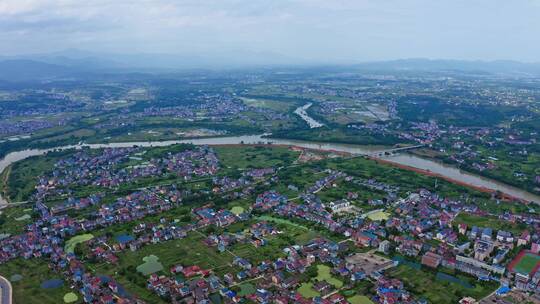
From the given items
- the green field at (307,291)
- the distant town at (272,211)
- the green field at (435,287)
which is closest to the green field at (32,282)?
the distant town at (272,211)

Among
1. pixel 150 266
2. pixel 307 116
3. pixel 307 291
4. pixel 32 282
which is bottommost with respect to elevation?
pixel 32 282

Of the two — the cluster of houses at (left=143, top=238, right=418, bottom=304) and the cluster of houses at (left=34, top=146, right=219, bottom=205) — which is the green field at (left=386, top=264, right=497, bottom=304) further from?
the cluster of houses at (left=34, top=146, right=219, bottom=205)

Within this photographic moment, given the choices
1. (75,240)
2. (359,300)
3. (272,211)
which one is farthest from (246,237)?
(75,240)

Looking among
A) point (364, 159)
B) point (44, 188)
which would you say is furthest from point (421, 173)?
point (44, 188)

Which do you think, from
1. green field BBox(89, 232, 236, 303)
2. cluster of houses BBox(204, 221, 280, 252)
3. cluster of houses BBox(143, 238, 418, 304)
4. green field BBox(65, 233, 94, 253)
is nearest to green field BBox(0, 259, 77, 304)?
green field BBox(65, 233, 94, 253)

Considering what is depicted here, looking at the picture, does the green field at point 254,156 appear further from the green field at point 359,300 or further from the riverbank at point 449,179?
the green field at point 359,300

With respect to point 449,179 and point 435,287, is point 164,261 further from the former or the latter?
point 449,179
